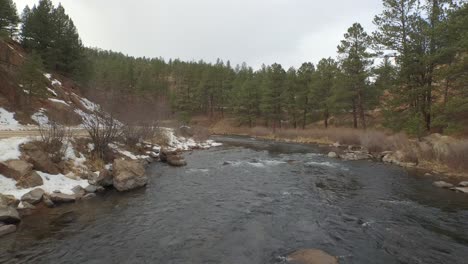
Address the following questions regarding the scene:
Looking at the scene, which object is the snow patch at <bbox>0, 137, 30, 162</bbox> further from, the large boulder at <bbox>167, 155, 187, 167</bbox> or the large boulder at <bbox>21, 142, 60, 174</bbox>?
the large boulder at <bbox>167, 155, 187, 167</bbox>

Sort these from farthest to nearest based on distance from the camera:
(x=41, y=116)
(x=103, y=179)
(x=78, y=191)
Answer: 1. (x=41, y=116)
2. (x=103, y=179)
3. (x=78, y=191)

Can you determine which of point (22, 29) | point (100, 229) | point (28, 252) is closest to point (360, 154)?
point (100, 229)

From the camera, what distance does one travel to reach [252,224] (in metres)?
11.0

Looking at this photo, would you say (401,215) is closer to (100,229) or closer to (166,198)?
(166,198)

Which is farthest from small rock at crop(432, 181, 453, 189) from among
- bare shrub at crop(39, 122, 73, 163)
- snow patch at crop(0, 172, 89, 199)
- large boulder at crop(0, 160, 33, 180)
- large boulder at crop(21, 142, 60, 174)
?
large boulder at crop(0, 160, 33, 180)

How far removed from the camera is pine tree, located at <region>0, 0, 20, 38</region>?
38250 millimetres

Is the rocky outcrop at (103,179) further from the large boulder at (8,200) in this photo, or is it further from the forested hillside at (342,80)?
the forested hillside at (342,80)

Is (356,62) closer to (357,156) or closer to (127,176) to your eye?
(357,156)

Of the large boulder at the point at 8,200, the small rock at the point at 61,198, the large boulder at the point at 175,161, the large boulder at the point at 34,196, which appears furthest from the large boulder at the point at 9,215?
the large boulder at the point at 175,161

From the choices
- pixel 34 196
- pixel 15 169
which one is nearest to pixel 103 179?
pixel 34 196

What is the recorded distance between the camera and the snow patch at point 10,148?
13.4m

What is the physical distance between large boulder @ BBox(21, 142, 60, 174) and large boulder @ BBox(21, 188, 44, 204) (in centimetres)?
189

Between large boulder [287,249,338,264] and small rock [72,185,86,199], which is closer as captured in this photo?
large boulder [287,249,338,264]

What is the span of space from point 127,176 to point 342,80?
1361 inches
